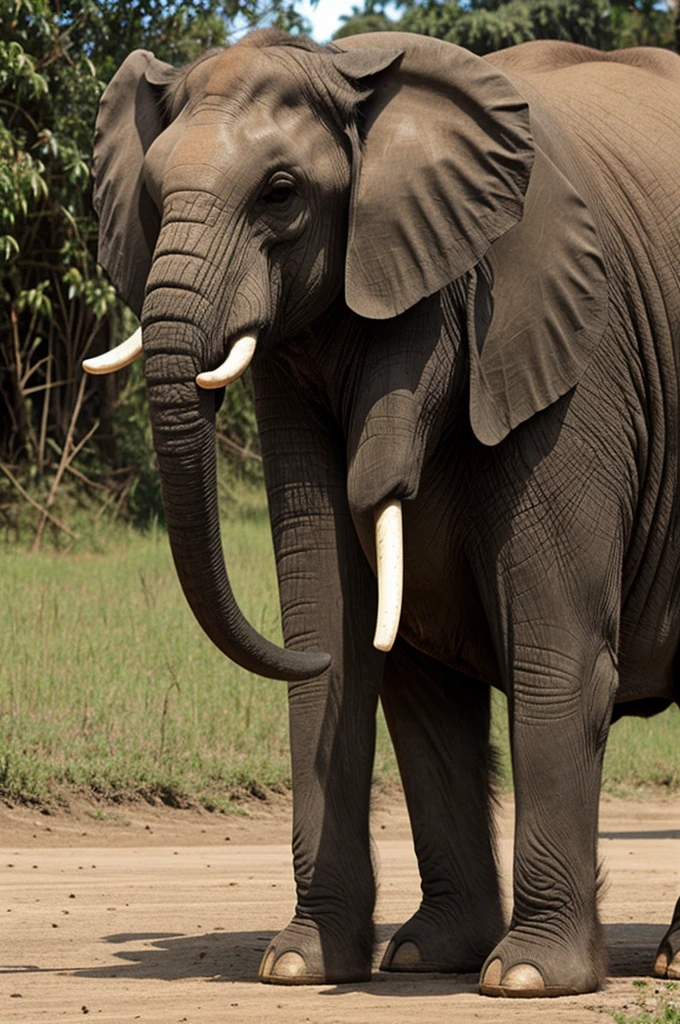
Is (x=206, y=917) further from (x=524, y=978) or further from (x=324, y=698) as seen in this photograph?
(x=524, y=978)

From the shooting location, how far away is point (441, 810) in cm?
611

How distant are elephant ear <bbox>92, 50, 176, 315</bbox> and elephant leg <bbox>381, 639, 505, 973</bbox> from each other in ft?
4.68

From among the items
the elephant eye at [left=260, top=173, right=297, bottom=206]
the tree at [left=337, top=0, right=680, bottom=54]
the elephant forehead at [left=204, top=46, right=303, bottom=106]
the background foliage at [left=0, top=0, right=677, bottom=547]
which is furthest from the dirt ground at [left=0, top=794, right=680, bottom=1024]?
the tree at [left=337, top=0, right=680, bottom=54]

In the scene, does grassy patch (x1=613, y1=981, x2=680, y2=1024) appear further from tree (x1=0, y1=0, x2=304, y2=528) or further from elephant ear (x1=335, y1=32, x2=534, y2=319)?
tree (x1=0, y1=0, x2=304, y2=528)

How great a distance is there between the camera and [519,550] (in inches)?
214

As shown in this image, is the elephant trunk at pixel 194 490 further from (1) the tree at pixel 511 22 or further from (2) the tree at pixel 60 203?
(1) the tree at pixel 511 22

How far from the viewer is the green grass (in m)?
10.1

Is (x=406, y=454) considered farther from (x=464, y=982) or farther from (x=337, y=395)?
(x=464, y=982)

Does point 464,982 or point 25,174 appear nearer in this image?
point 464,982

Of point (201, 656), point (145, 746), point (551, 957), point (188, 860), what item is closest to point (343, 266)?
point (551, 957)

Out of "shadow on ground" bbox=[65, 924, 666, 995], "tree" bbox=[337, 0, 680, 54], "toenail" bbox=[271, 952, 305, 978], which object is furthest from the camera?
"tree" bbox=[337, 0, 680, 54]

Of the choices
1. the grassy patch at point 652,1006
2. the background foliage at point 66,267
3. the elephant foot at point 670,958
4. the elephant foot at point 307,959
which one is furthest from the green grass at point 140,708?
the grassy patch at point 652,1006

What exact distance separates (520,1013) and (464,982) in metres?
0.68

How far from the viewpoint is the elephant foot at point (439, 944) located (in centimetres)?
607
